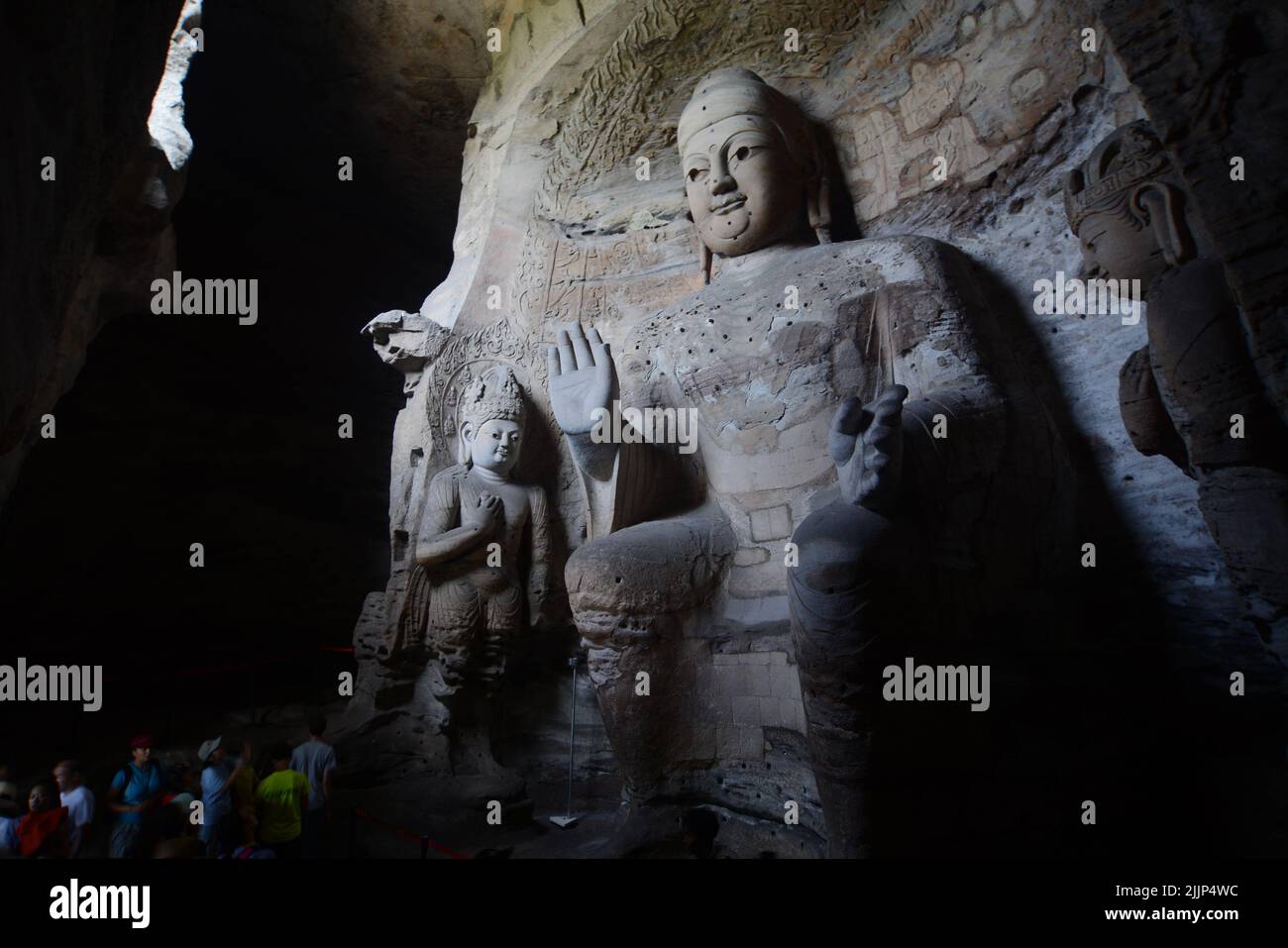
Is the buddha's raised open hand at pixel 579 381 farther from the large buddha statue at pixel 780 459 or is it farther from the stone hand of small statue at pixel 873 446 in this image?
the stone hand of small statue at pixel 873 446

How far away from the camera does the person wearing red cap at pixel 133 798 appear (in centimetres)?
308

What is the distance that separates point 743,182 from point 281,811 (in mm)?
3645

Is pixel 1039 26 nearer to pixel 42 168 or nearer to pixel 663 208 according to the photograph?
pixel 663 208

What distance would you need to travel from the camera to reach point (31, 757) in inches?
210

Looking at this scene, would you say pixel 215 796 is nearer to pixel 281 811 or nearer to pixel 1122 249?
pixel 281 811

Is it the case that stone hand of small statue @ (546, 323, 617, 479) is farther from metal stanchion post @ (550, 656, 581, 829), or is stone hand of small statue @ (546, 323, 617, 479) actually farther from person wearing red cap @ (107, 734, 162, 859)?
person wearing red cap @ (107, 734, 162, 859)

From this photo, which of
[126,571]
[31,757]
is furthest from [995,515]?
[126,571]

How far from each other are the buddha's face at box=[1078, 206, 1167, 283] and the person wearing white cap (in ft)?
12.6

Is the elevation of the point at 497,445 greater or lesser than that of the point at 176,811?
greater

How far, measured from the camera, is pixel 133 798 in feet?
10.4

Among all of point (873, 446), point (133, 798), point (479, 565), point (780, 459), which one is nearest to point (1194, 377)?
point (873, 446)

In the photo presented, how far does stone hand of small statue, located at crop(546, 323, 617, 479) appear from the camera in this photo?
3.57 metres

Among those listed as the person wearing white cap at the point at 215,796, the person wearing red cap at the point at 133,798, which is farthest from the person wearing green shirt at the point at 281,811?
the person wearing red cap at the point at 133,798

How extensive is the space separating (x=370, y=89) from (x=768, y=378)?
176 inches
